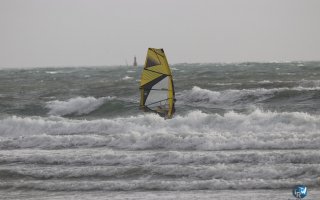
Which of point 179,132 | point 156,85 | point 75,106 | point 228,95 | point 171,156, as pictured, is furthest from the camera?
point 75,106

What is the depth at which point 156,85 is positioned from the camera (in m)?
13.1

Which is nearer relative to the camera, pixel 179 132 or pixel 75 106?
pixel 179 132

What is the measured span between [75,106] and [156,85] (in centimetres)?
1075

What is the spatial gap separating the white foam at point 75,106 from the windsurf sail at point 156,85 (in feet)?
30.3

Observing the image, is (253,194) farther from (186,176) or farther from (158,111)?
(158,111)

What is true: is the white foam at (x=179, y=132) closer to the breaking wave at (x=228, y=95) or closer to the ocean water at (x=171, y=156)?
the ocean water at (x=171, y=156)

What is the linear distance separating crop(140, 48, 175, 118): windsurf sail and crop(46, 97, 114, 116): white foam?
30.3ft

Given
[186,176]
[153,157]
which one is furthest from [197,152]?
[186,176]

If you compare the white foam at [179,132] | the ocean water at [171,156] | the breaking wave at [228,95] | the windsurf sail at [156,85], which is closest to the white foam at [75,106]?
the ocean water at [171,156]

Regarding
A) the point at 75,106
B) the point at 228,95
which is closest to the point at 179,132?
the point at 228,95

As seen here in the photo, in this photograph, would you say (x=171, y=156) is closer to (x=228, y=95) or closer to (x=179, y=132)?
(x=179, y=132)

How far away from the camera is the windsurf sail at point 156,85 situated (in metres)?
12.7

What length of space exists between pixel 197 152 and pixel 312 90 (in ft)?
35.0

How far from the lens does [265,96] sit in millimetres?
22031
